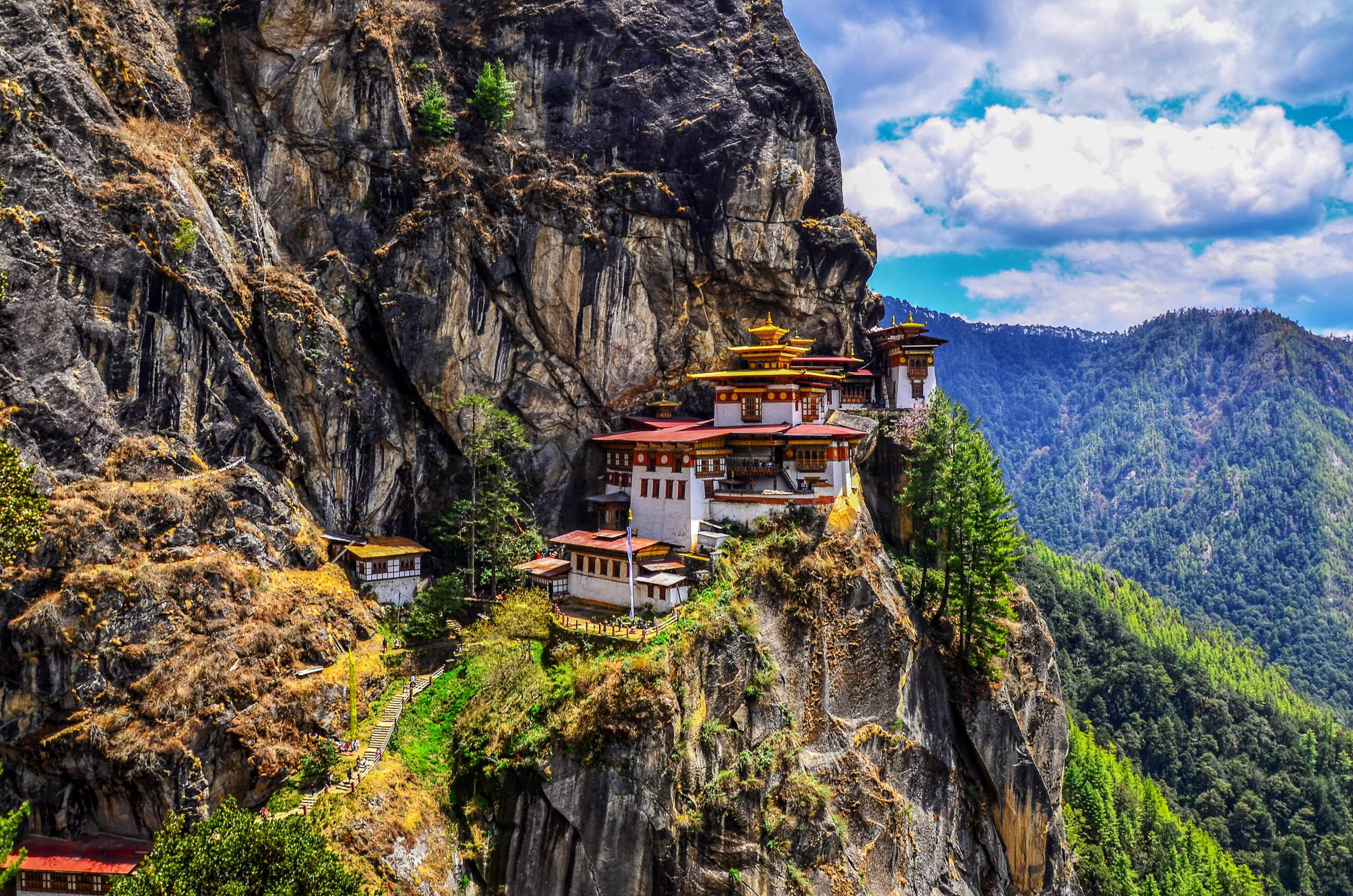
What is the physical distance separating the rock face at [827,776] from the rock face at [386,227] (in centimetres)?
1860

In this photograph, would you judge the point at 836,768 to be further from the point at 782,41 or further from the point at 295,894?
the point at 782,41

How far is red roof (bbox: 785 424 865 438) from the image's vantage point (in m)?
43.1

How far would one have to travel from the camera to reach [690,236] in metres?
53.3

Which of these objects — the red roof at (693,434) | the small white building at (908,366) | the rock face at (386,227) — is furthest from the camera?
the small white building at (908,366)

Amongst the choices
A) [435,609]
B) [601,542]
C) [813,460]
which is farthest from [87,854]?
[813,460]

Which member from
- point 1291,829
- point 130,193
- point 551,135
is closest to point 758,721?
point 130,193

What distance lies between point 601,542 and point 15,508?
74.7 ft

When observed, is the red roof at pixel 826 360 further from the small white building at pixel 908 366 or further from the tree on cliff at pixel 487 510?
the tree on cliff at pixel 487 510

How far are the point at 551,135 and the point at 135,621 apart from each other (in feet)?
124

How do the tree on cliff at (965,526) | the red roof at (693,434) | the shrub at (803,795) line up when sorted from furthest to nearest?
the red roof at (693,434), the tree on cliff at (965,526), the shrub at (803,795)

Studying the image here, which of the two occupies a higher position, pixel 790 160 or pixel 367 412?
pixel 790 160

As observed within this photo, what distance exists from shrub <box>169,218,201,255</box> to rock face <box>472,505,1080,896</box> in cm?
2788

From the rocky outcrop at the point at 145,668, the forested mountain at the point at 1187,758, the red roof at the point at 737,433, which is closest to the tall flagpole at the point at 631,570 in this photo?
the red roof at the point at 737,433

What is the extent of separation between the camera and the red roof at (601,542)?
3888 cm
